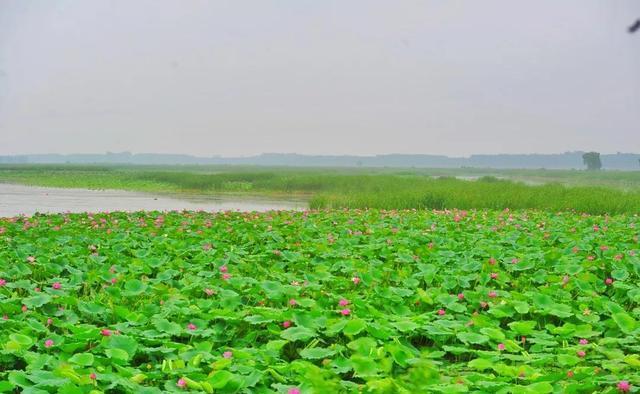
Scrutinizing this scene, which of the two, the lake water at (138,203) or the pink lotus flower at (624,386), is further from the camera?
the lake water at (138,203)

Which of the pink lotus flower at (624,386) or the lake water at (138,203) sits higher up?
the pink lotus flower at (624,386)

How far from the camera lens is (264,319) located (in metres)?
4.48

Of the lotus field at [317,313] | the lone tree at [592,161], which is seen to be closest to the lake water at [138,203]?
the lotus field at [317,313]

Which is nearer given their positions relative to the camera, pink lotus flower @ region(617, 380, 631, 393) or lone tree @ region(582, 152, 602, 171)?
pink lotus flower @ region(617, 380, 631, 393)

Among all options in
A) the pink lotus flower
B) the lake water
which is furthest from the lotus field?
the lake water

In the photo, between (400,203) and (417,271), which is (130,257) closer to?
(417,271)

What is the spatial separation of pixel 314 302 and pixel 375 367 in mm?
1523

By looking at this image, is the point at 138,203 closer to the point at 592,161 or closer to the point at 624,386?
the point at 624,386

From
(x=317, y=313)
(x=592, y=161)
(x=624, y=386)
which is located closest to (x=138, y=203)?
(x=317, y=313)

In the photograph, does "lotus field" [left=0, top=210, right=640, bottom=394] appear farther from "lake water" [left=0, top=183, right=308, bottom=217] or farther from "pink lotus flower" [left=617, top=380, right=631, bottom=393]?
"lake water" [left=0, top=183, right=308, bottom=217]

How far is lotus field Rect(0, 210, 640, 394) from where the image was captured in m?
3.53

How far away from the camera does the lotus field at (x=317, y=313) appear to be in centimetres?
353

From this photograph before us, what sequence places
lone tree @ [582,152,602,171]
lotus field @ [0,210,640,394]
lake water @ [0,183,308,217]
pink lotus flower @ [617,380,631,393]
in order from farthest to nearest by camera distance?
1. lone tree @ [582,152,602,171]
2. lake water @ [0,183,308,217]
3. lotus field @ [0,210,640,394]
4. pink lotus flower @ [617,380,631,393]

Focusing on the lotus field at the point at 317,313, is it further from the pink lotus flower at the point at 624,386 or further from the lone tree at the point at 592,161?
the lone tree at the point at 592,161
